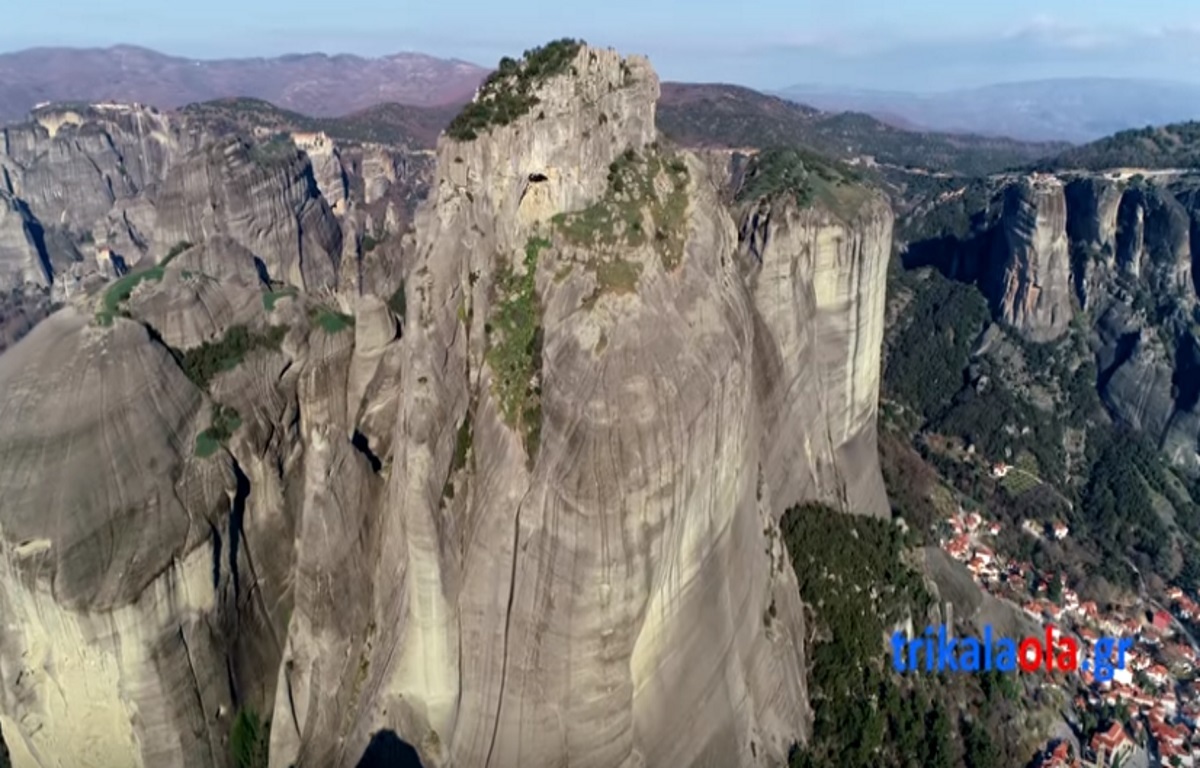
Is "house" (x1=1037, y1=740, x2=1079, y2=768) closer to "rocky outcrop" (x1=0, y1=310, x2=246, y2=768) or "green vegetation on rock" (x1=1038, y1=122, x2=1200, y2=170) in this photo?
"rocky outcrop" (x1=0, y1=310, x2=246, y2=768)

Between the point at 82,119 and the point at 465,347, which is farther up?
the point at 82,119

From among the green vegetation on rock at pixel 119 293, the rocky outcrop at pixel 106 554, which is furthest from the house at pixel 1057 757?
the green vegetation on rock at pixel 119 293

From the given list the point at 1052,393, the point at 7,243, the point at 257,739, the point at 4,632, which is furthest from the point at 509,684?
the point at 7,243

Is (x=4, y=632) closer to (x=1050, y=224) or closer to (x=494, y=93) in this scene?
(x=494, y=93)

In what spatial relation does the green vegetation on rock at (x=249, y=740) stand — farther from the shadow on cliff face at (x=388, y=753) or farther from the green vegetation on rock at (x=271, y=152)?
the green vegetation on rock at (x=271, y=152)

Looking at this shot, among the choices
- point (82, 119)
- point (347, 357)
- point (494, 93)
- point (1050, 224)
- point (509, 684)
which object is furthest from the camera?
point (82, 119)

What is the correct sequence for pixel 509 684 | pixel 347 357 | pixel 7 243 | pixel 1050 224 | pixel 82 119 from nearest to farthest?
1. pixel 509 684
2. pixel 347 357
3. pixel 1050 224
4. pixel 7 243
5. pixel 82 119
